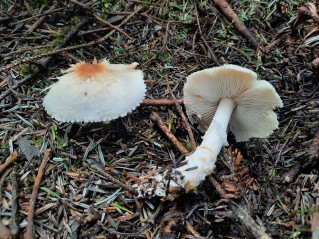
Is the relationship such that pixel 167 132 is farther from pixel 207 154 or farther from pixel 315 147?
pixel 315 147

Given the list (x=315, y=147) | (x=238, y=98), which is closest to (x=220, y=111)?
(x=238, y=98)

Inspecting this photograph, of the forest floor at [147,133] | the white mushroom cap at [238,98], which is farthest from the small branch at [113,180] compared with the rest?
the white mushroom cap at [238,98]

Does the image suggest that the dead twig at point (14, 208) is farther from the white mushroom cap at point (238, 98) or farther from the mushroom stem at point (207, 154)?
the white mushroom cap at point (238, 98)

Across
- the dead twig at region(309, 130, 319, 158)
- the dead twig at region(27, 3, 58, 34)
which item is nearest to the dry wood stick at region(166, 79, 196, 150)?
the dead twig at region(309, 130, 319, 158)

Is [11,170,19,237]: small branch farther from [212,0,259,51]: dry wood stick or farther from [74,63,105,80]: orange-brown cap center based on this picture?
[212,0,259,51]: dry wood stick

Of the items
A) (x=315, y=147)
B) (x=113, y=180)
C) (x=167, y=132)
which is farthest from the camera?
(x=167, y=132)

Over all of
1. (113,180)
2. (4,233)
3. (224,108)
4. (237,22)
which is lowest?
(4,233)
